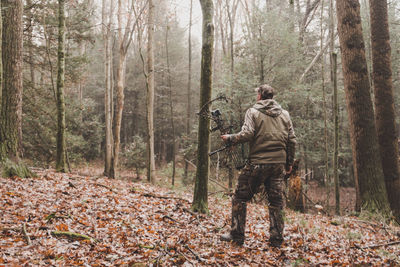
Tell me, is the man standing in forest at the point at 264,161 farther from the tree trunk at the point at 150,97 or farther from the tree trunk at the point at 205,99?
the tree trunk at the point at 150,97

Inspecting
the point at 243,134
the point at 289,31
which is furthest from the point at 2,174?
the point at 289,31

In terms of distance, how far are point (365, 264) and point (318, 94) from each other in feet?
33.5

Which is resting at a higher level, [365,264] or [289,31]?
[289,31]

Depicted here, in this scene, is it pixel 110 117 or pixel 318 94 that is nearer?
pixel 318 94

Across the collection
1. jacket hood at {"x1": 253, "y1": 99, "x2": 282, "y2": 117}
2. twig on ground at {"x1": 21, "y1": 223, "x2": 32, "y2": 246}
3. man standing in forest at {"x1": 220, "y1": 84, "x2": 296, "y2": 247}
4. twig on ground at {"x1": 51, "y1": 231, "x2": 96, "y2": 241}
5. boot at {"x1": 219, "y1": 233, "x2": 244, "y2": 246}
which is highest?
jacket hood at {"x1": 253, "y1": 99, "x2": 282, "y2": 117}

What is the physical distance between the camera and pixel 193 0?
17922mm

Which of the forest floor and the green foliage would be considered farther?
the green foliage

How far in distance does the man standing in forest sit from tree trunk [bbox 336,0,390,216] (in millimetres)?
3751

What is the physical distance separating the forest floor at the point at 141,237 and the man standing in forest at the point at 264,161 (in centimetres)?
38

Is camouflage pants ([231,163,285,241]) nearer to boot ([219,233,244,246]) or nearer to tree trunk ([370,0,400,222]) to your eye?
boot ([219,233,244,246])

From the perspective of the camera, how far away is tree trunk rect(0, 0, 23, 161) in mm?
6082

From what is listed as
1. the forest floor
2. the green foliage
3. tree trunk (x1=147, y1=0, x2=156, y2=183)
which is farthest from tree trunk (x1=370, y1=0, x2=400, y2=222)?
the green foliage

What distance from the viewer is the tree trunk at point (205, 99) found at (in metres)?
5.21

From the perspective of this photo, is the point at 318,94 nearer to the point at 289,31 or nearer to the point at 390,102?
the point at 289,31
